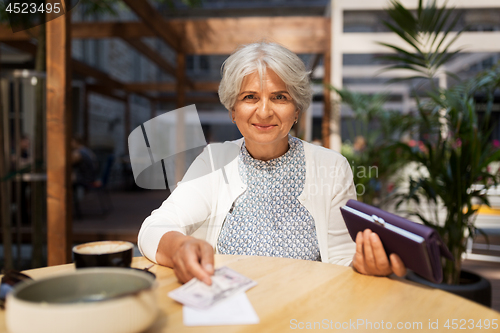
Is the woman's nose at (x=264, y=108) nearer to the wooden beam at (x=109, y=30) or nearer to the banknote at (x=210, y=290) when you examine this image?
the banknote at (x=210, y=290)

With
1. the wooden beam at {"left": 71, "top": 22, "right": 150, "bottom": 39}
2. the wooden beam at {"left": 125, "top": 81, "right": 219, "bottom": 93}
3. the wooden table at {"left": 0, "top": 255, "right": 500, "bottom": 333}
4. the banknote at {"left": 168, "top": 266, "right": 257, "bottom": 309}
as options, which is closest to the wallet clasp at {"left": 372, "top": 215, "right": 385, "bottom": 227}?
the wooden table at {"left": 0, "top": 255, "right": 500, "bottom": 333}

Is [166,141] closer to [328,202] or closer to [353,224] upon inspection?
[328,202]

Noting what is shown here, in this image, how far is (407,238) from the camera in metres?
0.68

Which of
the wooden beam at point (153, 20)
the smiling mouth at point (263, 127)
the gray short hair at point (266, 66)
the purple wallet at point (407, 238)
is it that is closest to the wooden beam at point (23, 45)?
the wooden beam at point (153, 20)

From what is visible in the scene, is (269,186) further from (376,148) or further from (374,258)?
(376,148)

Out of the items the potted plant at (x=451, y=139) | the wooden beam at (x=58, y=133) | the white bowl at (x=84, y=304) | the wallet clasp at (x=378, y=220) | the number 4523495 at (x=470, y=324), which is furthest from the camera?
the wooden beam at (x=58, y=133)

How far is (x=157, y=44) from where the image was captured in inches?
495

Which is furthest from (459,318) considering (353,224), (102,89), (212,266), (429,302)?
(102,89)

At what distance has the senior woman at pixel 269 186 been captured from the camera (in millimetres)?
1169

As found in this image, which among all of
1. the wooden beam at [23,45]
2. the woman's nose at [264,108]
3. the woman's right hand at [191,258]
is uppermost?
the wooden beam at [23,45]

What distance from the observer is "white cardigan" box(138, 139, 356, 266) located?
1.14 m

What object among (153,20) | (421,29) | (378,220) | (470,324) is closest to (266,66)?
(378,220)

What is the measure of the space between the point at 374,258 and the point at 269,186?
54cm

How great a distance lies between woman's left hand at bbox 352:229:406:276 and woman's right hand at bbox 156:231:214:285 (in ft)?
1.13
